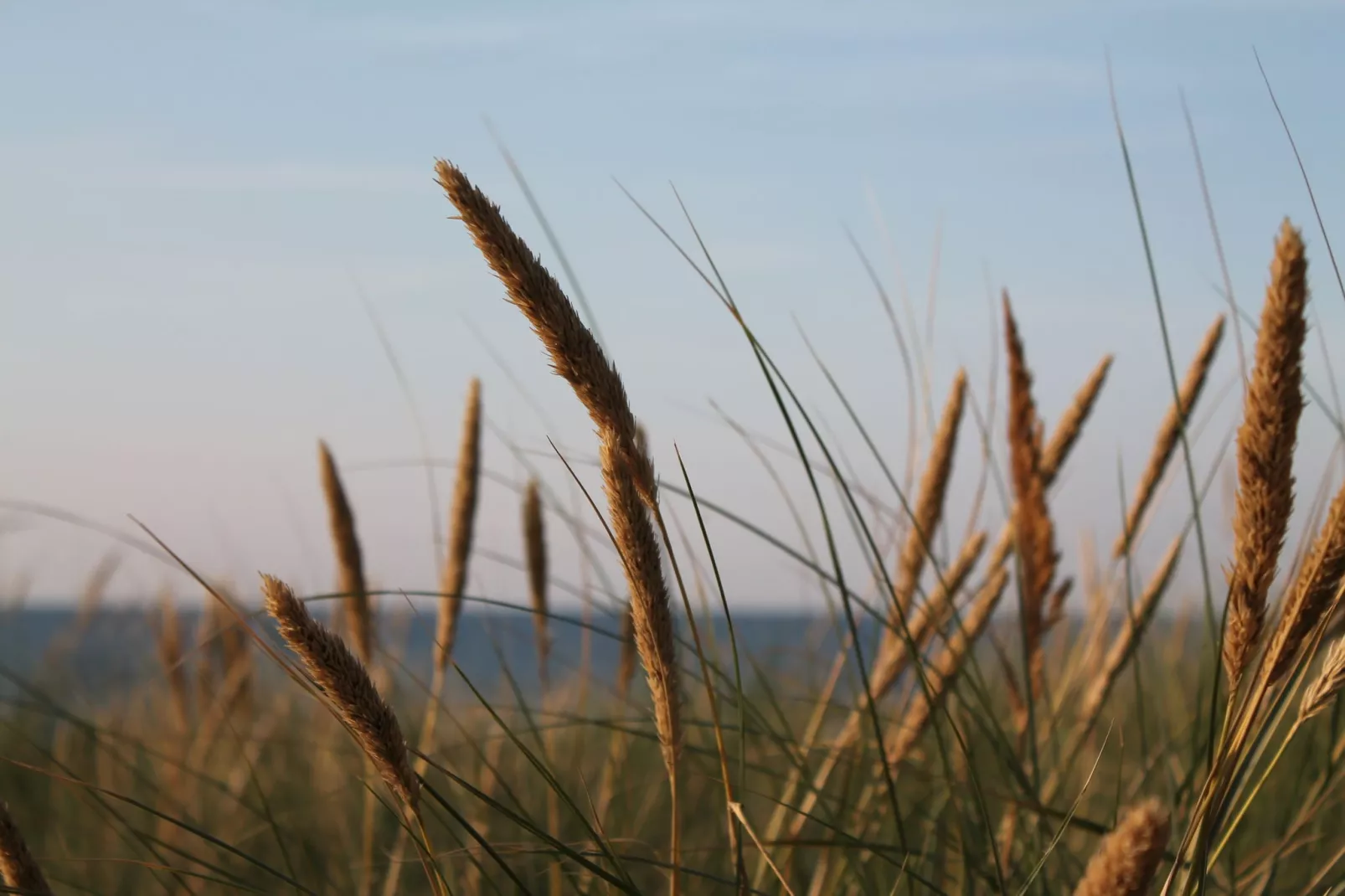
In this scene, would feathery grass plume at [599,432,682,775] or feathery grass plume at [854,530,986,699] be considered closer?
feathery grass plume at [599,432,682,775]

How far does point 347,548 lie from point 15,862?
1143 mm

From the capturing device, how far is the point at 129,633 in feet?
20.0

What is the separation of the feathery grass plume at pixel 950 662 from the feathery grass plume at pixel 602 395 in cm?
68

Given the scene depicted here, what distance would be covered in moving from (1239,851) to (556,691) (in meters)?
3.60

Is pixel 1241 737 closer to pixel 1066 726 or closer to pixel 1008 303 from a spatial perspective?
pixel 1008 303

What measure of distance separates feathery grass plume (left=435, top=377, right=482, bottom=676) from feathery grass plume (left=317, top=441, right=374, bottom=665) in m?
0.17

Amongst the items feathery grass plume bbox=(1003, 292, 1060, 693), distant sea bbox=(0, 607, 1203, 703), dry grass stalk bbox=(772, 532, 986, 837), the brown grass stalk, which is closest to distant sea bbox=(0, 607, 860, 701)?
distant sea bbox=(0, 607, 1203, 703)

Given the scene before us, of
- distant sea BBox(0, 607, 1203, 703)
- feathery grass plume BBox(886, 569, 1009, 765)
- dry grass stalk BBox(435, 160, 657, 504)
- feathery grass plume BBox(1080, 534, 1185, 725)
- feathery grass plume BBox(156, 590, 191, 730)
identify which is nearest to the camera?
dry grass stalk BBox(435, 160, 657, 504)

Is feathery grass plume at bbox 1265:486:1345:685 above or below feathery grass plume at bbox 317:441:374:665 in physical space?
above

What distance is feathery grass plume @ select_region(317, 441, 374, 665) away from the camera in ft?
7.41

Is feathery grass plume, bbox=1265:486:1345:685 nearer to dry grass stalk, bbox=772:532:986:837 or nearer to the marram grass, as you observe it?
the marram grass

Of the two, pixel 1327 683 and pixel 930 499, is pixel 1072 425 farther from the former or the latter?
pixel 1327 683

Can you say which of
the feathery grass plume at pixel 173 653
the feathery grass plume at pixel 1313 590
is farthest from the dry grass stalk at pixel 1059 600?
the feathery grass plume at pixel 173 653

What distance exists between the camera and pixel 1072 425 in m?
2.00
